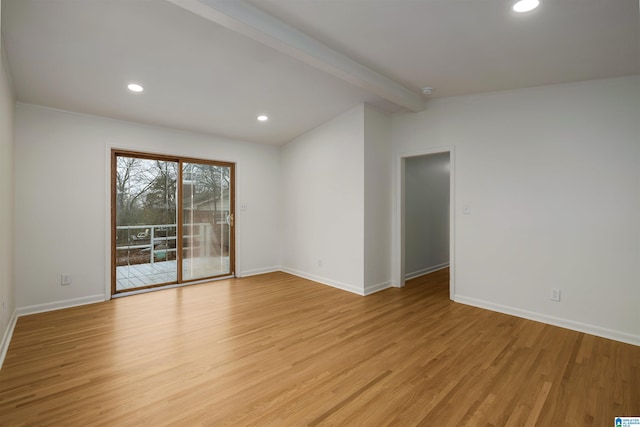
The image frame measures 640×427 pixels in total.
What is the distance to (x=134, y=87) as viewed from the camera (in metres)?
3.35

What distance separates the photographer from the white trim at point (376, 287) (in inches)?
169

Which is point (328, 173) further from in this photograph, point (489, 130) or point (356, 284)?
point (489, 130)

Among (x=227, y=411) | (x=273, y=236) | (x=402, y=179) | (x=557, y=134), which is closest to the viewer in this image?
(x=227, y=411)

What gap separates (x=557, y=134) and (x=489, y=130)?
2.27ft

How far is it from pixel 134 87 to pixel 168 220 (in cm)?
210

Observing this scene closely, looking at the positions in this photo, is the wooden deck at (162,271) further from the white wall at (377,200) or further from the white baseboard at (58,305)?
the white wall at (377,200)

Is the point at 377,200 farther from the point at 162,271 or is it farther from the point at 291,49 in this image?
the point at 162,271

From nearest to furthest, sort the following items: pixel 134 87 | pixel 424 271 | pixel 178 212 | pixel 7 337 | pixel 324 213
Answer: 1. pixel 7 337
2. pixel 134 87
3. pixel 178 212
4. pixel 324 213
5. pixel 424 271

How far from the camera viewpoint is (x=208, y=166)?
17.0 feet

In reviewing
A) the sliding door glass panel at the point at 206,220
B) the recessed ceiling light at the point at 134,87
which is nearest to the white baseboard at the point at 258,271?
the sliding door glass panel at the point at 206,220

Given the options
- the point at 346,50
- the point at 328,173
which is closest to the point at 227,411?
the point at 346,50

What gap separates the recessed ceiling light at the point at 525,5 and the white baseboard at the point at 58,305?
5.40 meters

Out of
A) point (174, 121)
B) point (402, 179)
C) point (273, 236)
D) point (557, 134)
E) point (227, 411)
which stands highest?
point (174, 121)

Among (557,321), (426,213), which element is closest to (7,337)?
(557,321)
